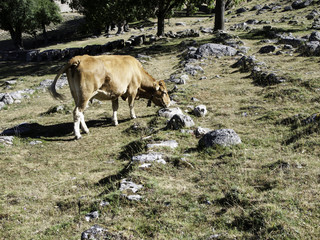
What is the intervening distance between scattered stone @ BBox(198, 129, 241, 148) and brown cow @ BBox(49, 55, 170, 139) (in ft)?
15.9

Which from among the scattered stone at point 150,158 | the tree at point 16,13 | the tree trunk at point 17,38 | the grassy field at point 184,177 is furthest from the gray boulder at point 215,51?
the tree trunk at point 17,38

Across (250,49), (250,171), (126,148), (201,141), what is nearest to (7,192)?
(126,148)

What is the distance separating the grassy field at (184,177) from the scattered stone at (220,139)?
10.0 inches

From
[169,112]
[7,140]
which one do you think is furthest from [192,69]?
[7,140]

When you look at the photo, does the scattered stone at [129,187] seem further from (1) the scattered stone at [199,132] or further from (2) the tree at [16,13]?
(2) the tree at [16,13]

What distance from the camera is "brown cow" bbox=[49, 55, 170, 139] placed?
10.0 meters

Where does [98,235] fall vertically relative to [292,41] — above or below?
below

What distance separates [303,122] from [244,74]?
906cm

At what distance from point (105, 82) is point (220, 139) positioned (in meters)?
5.36

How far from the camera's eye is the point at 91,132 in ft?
36.8

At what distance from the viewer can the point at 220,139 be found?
300 inches

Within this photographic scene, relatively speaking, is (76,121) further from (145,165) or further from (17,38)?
(17,38)

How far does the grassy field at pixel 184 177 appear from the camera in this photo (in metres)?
4.58

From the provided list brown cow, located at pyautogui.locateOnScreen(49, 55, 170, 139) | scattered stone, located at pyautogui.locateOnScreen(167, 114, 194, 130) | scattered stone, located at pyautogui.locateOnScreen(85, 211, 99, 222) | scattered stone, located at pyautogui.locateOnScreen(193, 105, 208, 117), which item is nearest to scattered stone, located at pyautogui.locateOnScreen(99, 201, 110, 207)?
scattered stone, located at pyautogui.locateOnScreen(85, 211, 99, 222)
